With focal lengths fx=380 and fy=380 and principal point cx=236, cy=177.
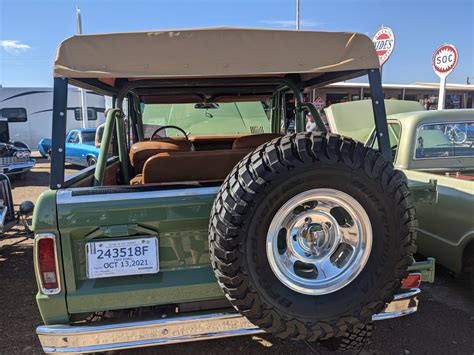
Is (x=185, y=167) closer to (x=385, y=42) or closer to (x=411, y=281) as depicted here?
(x=411, y=281)

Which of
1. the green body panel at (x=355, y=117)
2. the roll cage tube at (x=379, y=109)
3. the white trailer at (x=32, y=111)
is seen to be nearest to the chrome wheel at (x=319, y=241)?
the roll cage tube at (x=379, y=109)

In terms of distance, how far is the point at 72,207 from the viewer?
204cm

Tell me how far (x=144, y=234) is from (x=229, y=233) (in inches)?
21.4

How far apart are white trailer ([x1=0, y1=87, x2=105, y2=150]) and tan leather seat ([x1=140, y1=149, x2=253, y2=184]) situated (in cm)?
1864

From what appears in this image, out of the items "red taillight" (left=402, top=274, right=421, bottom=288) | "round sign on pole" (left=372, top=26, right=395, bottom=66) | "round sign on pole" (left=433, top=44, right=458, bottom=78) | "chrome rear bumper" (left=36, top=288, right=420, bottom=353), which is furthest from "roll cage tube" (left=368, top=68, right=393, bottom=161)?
"round sign on pole" (left=433, top=44, right=458, bottom=78)

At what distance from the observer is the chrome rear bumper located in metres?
2.00

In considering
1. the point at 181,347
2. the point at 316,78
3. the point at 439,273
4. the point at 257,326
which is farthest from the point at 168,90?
the point at 439,273

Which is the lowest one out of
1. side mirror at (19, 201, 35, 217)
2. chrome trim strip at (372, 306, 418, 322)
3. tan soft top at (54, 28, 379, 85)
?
chrome trim strip at (372, 306, 418, 322)

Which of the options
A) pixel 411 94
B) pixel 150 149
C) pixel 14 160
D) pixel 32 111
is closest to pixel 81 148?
pixel 14 160

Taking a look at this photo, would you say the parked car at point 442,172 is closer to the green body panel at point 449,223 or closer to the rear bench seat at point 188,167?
the green body panel at point 449,223

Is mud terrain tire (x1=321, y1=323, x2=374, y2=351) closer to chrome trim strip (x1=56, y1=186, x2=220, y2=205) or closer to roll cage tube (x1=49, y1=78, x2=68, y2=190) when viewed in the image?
chrome trim strip (x1=56, y1=186, x2=220, y2=205)

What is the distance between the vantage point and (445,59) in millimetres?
8656

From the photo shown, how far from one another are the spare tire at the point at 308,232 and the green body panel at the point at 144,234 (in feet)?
0.81

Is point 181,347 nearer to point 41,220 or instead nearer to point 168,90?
point 41,220
